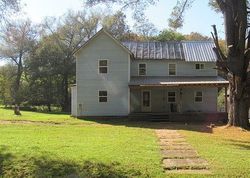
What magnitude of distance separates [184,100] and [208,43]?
646cm

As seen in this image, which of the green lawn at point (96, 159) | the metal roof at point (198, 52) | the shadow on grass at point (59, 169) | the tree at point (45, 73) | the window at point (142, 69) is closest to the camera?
the shadow on grass at point (59, 169)

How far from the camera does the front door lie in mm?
38531

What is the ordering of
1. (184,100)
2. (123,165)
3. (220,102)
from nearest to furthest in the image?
(123,165) → (184,100) → (220,102)

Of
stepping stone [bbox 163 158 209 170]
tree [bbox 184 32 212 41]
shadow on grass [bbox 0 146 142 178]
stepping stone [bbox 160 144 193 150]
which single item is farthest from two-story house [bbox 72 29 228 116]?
tree [bbox 184 32 212 41]

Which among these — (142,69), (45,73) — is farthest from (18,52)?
(142,69)

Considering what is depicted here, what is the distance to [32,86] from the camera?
61.3 m

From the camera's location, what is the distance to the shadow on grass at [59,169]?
11422 mm

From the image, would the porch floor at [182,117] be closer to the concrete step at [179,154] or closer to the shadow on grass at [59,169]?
the concrete step at [179,154]

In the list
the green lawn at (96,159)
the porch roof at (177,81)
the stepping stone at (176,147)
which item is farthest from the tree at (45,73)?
the stepping stone at (176,147)

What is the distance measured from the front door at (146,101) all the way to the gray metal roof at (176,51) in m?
3.22

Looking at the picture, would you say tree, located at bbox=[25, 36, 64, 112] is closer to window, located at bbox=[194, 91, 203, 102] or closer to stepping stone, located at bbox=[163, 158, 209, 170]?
window, located at bbox=[194, 91, 203, 102]

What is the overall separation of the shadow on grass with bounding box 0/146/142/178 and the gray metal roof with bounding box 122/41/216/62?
27239 millimetres

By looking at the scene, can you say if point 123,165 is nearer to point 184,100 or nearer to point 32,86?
point 184,100

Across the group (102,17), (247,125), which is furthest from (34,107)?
(247,125)
